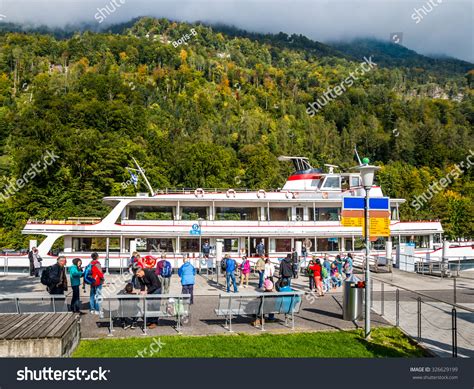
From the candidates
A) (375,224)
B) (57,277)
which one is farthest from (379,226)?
(57,277)

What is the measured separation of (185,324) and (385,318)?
17.5 ft

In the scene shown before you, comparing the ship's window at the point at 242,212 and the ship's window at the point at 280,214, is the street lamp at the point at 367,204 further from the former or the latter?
Answer: the ship's window at the point at 242,212

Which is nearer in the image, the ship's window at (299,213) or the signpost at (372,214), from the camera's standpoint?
the signpost at (372,214)

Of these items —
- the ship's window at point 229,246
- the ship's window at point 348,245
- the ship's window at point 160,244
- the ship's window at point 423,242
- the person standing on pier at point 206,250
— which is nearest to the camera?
the person standing on pier at point 206,250

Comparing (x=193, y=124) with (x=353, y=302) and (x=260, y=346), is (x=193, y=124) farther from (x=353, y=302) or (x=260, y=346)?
(x=260, y=346)

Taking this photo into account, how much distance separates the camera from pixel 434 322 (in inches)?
458

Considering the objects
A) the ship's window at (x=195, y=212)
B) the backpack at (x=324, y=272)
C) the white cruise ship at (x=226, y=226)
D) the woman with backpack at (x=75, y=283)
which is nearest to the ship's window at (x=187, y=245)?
the white cruise ship at (x=226, y=226)

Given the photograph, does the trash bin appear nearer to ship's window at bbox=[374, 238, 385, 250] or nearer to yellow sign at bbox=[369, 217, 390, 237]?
yellow sign at bbox=[369, 217, 390, 237]

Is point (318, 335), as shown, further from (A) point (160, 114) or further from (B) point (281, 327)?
(A) point (160, 114)

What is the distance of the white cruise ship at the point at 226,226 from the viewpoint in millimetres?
24734

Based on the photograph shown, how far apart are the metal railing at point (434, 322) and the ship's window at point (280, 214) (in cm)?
1270

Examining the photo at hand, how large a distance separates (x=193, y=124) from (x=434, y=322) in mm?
92454

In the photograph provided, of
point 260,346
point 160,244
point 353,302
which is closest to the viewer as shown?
point 260,346
